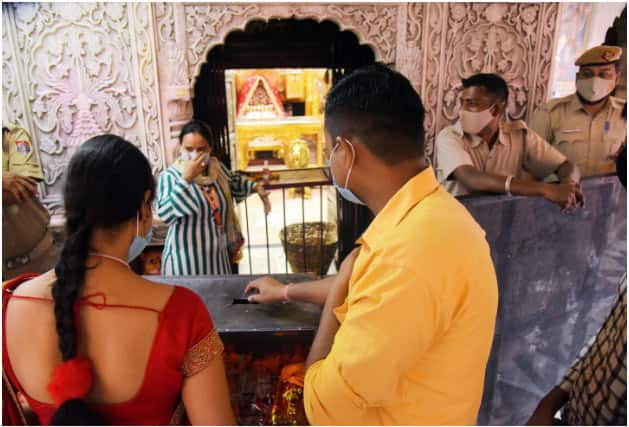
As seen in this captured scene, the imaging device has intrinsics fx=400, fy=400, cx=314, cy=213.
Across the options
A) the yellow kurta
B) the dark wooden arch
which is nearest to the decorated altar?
the dark wooden arch

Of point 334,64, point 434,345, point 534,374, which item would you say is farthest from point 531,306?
point 334,64

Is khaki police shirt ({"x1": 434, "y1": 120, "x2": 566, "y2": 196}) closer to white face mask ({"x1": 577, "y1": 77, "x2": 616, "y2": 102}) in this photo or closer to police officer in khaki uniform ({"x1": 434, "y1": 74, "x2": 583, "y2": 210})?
police officer in khaki uniform ({"x1": 434, "y1": 74, "x2": 583, "y2": 210})

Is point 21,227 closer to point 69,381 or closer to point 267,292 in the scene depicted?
point 267,292

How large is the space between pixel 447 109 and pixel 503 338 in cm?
227

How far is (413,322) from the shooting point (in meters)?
0.87

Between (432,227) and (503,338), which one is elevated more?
(432,227)

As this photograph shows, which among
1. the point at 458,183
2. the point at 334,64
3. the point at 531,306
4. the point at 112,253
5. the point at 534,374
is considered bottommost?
the point at 534,374

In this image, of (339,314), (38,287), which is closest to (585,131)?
(339,314)

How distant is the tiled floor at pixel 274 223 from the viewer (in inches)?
201

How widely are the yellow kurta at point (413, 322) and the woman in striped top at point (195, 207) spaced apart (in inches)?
65.6

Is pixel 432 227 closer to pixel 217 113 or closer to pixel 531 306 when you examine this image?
pixel 531 306

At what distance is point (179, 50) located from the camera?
352 cm

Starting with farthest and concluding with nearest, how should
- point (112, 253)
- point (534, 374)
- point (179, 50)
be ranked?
point (179, 50), point (534, 374), point (112, 253)

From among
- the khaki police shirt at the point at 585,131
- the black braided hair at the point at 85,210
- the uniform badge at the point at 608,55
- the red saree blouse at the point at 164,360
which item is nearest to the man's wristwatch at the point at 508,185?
the khaki police shirt at the point at 585,131
